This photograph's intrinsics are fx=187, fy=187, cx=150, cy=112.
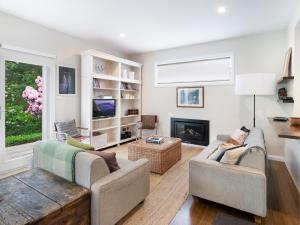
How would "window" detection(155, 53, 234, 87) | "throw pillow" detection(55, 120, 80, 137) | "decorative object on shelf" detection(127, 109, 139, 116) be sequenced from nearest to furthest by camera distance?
"throw pillow" detection(55, 120, 80, 137) → "window" detection(155, 53, 234, 87) → "decorative object on shelf" detection(127, 109, 139, 116)

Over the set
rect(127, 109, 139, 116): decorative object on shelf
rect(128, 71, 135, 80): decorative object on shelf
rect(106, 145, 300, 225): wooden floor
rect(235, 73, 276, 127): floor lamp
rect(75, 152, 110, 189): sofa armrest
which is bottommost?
rect(106, 145, 300, 225): wooden floor

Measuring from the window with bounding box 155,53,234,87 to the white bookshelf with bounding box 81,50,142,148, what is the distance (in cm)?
82

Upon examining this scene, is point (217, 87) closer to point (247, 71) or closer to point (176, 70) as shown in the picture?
point (247, 71)

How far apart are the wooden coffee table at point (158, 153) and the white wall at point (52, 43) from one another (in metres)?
1.84

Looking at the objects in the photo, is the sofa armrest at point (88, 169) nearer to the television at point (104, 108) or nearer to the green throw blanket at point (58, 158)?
the green throw blanket at point (58, 158)

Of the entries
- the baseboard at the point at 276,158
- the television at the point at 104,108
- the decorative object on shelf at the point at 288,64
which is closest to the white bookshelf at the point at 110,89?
the television at the point at 104,108

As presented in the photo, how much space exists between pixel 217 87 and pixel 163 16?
7.52 ft

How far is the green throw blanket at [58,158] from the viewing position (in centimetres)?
182

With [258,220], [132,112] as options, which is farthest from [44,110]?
[258,220]

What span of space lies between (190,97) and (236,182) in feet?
10.9

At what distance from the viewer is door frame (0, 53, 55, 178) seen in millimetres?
3191

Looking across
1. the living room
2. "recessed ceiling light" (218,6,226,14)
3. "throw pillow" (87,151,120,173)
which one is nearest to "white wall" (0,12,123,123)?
the living room

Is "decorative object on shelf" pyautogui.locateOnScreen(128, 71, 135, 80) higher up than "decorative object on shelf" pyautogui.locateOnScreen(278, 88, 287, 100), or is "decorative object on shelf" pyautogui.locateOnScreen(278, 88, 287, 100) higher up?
"decorative object on shelf" pyautogui.locateOnScreen(128, 71, 135, 80)

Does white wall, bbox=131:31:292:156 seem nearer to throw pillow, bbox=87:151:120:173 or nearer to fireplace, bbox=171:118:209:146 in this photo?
fireplace, bbox=171:118:209:146
